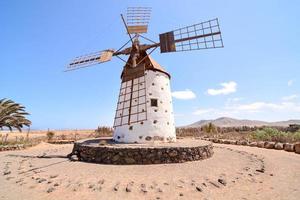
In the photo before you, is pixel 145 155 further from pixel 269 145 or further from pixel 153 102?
pixel 269 145

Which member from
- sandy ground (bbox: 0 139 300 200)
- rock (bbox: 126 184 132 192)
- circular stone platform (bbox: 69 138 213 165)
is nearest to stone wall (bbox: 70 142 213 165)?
circular stone platform (bbox: 69 138 213 165)

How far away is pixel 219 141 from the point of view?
22000mm

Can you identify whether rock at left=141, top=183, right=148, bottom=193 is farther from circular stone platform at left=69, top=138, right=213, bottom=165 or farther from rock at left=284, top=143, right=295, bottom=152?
rock at left=284, top=143, right=295, bottom=152

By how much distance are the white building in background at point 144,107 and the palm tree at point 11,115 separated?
1115 cm

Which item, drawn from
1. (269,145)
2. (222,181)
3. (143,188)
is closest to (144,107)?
(143,188)

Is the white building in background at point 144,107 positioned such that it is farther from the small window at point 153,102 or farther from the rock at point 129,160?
the rock at point 129,160

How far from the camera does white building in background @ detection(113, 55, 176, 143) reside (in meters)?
13.1

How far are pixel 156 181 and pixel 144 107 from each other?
6.19 m

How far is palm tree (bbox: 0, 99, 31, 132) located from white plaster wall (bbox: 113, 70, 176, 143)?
11.1m

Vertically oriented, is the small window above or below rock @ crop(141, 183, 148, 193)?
above

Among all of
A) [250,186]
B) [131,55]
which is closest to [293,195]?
[250,186]

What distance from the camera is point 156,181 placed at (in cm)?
752

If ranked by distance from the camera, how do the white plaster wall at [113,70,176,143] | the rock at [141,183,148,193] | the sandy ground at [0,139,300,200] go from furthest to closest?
1. the white plaster wall at [113,70,176,143]
2. the rock at [141,183,148,193]
3. the sandy ground at [0,139,300,200]

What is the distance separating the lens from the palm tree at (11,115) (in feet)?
61.4
